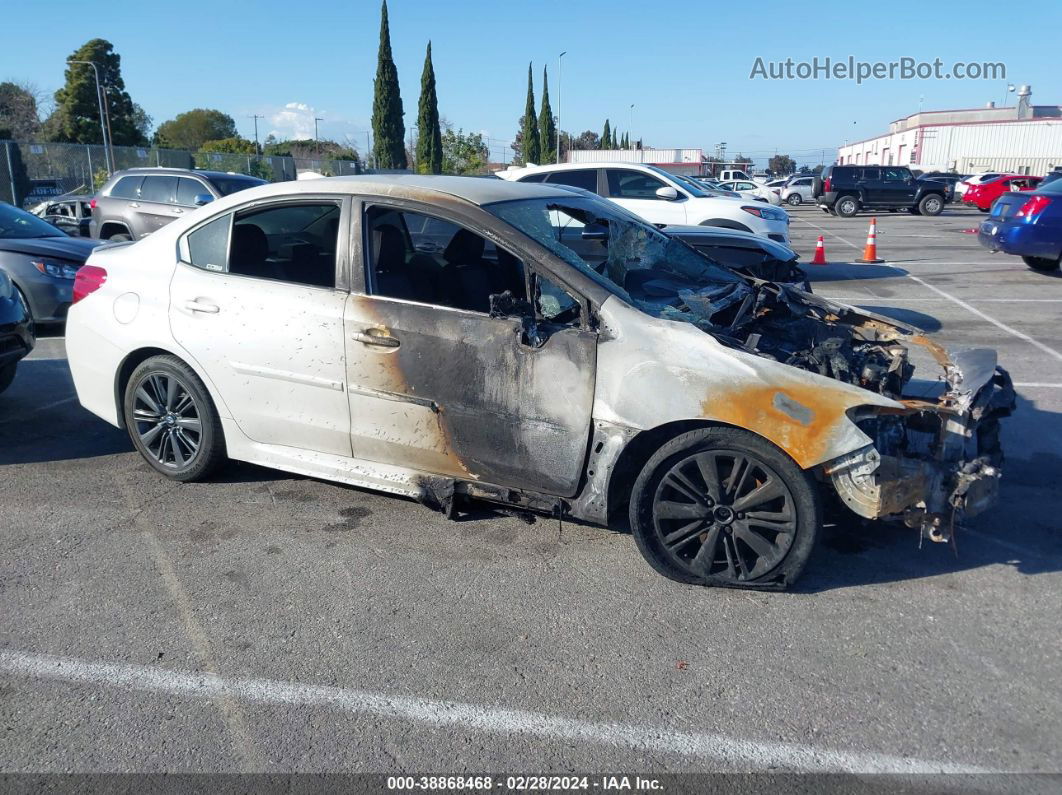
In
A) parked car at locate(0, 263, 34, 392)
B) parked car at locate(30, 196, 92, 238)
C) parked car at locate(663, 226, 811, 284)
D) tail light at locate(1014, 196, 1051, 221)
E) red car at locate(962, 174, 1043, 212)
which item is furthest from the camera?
red car at locate(962, 174, 1043, 212)

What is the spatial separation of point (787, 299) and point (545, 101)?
206ft

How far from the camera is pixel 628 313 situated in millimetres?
3967

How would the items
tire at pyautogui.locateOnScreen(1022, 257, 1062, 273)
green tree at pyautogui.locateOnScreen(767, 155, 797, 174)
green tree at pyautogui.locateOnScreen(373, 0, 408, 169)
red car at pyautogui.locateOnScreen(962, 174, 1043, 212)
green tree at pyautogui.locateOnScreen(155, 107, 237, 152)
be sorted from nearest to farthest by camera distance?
tire at pyautogui.locateOnScreen(1022, 257, 1062, 273) < red car at pyautogui.locateOnScreen(962, 174, 1043, 212) < green tree at pyautogui.locateOnScreen(373, 0, 408, 169) < green tree at pyautogui.locateOnScreen(155, 107, 237, 152) < green tree at pyautogui.locateOnScreen(767, 155, 797, 174)

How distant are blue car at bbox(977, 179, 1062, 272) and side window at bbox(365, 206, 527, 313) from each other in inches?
469

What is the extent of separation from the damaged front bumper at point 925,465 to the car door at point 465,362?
120 centimetres

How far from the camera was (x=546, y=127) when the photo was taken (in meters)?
64.4

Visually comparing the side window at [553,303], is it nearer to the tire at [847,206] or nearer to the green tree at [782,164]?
the tire at [847,206]

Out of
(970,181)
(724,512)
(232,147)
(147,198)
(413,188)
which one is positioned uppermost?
(232,147)

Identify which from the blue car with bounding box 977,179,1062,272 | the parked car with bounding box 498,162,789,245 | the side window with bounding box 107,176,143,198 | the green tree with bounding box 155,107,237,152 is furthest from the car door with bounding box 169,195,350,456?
the green tree with bounding box 155,107,237,152

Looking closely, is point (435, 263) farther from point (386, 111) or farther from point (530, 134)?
point (530, 134)

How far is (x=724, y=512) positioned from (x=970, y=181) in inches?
1550

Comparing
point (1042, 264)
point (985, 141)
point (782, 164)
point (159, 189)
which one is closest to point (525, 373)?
point (159, 189)

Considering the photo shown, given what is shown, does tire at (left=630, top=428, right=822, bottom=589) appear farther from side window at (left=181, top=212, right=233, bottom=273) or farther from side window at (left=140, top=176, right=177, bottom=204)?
side window at (left=140, top=176, right=177, bottom=204)

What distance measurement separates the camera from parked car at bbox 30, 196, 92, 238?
16.2m
